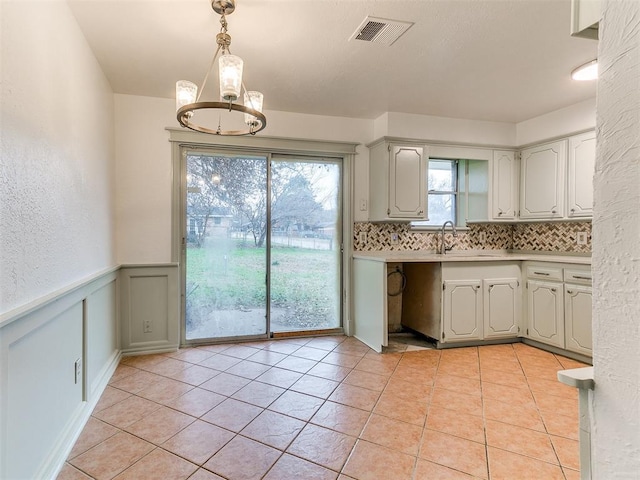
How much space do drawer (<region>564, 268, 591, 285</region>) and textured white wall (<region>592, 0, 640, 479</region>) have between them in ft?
10.3

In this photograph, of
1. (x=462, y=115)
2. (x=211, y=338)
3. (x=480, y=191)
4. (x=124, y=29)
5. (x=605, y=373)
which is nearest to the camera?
(x=605, y=373)

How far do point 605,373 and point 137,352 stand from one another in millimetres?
3621

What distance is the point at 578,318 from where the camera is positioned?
125 inches

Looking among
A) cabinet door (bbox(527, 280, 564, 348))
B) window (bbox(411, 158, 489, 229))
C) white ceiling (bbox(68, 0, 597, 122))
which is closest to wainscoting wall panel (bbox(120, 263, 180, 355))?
white ceiling (bbox(68, 0, 597, 122))

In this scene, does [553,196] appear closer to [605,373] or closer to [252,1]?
[252,1]

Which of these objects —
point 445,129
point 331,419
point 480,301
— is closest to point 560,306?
point 480,301

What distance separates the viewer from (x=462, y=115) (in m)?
3.91

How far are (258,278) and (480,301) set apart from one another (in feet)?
7.72

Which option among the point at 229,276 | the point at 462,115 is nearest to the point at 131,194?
the point at 229,276

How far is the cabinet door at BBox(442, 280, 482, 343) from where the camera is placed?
139 inches

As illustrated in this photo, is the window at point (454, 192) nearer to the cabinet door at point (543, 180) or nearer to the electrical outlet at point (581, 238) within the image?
the cabinet door at point (543, 180)

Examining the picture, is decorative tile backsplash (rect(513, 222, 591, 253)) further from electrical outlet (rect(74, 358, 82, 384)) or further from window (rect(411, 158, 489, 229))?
electrical outlet (rect(74, 358, 82, 384))

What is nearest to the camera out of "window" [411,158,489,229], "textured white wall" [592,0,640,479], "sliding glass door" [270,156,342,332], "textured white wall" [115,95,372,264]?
"textured white wall" [592,0,640,479]

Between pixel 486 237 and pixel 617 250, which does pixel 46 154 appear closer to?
pixel 617 250
